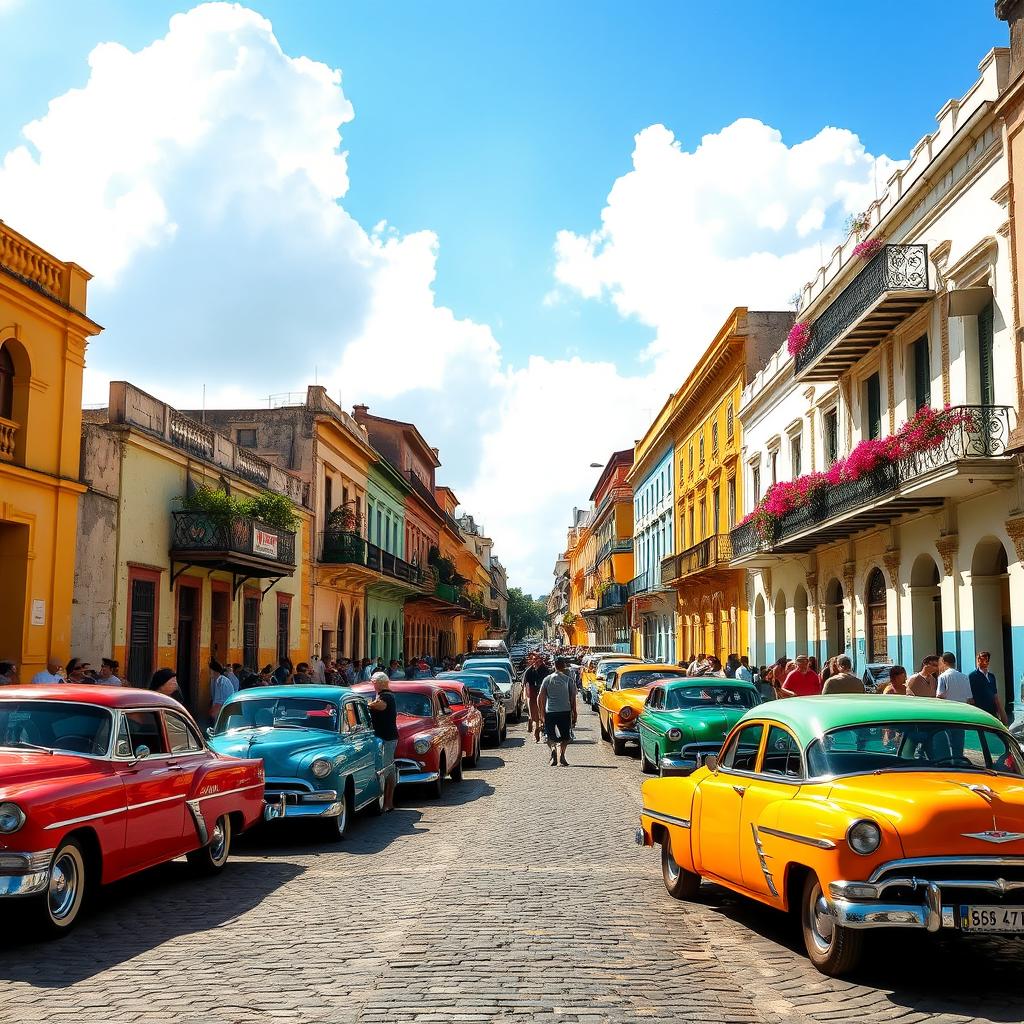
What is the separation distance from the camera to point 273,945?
22.5 feet

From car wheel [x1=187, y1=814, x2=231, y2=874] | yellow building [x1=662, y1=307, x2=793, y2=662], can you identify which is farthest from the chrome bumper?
yellow building [x1=662, y1=307, x2=793, y2=662]

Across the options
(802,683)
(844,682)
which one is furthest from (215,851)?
(802,683)

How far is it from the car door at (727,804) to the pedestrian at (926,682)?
6.83 meters

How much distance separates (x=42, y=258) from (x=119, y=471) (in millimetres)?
4159

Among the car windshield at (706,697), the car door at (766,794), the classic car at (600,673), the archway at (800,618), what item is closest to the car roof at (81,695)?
the car door at (766,794)

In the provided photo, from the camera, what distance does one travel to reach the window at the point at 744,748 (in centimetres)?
759

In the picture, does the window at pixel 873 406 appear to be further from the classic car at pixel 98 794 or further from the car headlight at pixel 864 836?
the car headlight at pixel 864 836

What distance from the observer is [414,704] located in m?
15.8

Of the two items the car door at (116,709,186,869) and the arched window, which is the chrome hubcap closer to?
the car door at (116,709,186,869)

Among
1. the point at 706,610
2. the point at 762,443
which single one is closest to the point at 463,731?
the point at 762,443

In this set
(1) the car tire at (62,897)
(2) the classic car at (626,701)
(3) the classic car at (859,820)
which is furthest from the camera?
(2) the classic car at (626,701)

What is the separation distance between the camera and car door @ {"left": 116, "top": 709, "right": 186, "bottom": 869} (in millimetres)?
7957

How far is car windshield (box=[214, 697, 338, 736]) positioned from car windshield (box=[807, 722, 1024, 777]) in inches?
252

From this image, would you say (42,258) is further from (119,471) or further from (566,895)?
(566,895)
